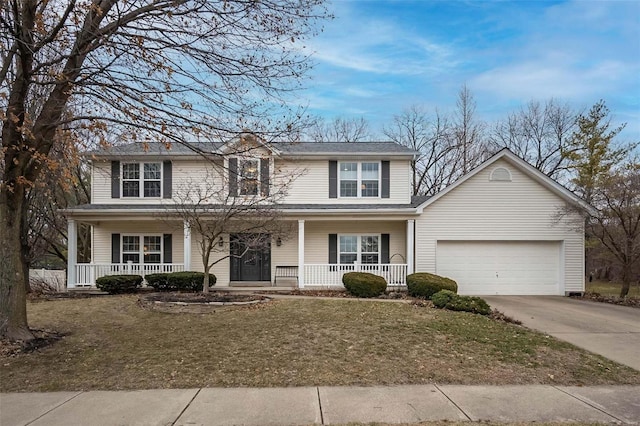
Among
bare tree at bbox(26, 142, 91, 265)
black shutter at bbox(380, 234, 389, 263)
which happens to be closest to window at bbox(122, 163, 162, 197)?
bare tree at bbox(26, 142, 91, 265)

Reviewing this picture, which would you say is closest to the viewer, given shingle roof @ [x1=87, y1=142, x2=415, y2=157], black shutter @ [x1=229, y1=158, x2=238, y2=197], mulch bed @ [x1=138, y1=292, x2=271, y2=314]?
black shutter @ [x1=229, y1=158, x2=238, y2=197]

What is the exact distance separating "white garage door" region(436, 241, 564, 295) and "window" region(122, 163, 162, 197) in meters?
11.4

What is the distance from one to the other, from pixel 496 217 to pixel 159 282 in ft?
41.8

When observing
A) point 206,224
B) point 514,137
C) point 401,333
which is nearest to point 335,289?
point 206,224

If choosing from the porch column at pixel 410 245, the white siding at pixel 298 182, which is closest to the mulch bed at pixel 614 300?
the porch column at pixel 410 245

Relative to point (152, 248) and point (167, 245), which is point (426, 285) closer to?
point (167, 245)

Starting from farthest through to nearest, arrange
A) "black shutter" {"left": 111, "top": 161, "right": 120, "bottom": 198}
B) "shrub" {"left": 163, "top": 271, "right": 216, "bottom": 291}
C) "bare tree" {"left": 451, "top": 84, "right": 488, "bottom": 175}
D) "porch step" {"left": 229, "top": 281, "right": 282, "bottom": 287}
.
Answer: "bare tree" {"left": 451, "top": 84, "right": 488, "bottom": 175} < "black shutter" {"left": 111, "top": 161, "right": 120, "bottom": 198} < "porch step" {"left": 229, "top": 281, "right": 282, "bottom": 287} < "shrub" {"left": 163, "top": 271, "right": 216, "bottom": 291}

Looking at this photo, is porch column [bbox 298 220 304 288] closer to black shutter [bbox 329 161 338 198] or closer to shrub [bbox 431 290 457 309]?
black shutter [bbox 329 161 338 198]

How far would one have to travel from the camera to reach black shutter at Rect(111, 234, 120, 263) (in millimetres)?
16578

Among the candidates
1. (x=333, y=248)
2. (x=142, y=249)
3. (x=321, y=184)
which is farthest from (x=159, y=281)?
(x=321, y=184)

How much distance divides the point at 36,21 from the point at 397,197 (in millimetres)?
12770

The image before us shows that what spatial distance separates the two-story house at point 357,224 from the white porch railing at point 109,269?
0.04 m

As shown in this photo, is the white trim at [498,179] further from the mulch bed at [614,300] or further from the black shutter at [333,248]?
the black shutter at [333,248]

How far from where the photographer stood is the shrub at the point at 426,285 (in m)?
13.2
